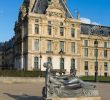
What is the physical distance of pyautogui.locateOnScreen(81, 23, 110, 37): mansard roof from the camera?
91750 millimetres

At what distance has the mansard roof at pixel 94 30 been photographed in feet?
301

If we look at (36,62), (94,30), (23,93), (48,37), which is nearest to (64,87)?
(23,93)

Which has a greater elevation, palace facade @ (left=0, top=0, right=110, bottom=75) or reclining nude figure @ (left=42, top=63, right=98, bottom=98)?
palace facade @ (left=0, top=0, right=110, bottom=75)

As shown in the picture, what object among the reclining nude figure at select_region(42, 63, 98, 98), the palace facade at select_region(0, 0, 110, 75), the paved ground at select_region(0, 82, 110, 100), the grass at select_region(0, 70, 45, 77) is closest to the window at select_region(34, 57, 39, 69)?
the palace facade at select_region(0, 0, 110, 75)

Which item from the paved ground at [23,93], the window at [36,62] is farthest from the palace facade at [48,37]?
the paved ground at [23,93]

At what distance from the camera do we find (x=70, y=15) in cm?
8325

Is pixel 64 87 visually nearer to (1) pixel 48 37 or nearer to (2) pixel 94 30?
(1) pixel 48 37

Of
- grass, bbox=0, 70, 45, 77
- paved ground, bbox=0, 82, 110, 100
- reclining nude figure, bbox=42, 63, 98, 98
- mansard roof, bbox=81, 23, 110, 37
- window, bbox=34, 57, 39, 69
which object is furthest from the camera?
mansard roof, bbox=81, 23, 110, 37

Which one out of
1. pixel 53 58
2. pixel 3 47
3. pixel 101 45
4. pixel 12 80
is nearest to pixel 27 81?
pixel 12 80

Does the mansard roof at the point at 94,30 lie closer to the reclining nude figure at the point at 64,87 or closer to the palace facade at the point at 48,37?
the palace facade at the point at 48,37

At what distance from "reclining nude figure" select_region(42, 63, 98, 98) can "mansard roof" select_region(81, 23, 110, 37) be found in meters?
73.0

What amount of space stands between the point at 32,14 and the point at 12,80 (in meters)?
31.8

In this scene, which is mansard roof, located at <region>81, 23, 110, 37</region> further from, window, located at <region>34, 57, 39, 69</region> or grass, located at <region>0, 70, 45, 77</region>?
grass, located at <region>0, 70, 45, 77</region>

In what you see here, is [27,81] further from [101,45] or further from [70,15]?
[101,45]
